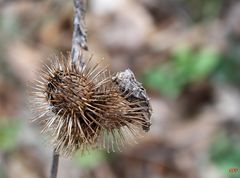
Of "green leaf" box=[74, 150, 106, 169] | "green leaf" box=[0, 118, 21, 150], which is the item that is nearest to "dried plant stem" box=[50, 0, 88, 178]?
"green leaf" box=[0, 118, 21, 150]

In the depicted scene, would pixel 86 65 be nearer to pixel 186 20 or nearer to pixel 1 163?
pixel 1 163

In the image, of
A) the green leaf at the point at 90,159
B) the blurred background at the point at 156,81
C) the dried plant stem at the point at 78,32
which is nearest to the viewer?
the dried plant stem at the point at 78,32

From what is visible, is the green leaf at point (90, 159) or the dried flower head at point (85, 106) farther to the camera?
the green leaf at point (90, 159)

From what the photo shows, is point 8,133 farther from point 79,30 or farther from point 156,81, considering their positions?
point 79,30

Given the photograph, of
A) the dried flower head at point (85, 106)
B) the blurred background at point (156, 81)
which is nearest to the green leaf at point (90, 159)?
the blurred background at point (156, 81)

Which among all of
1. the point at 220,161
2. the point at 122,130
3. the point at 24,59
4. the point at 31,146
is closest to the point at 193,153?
the point at 220,161

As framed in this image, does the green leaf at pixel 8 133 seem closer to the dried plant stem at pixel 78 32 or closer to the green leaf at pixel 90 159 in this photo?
the green leaf at pixel 90 159

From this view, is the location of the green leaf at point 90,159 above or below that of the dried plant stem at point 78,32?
above
